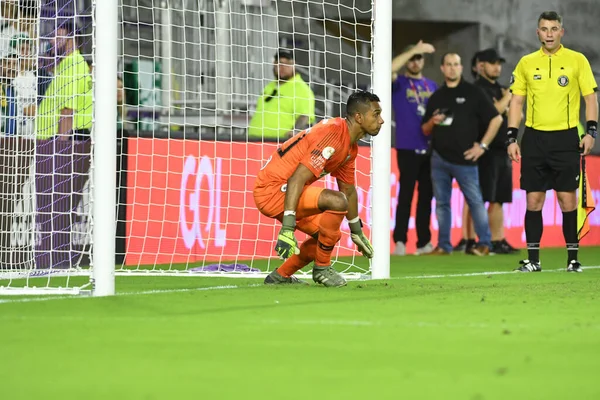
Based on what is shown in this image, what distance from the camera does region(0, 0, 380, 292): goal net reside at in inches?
369

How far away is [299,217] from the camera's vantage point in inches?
298

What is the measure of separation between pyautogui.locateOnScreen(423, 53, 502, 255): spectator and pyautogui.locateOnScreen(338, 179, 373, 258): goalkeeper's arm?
19.2ft

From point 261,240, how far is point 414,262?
153 centimetres

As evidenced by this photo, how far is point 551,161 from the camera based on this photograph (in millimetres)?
9820

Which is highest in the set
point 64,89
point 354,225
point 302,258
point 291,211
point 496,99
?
point 496,99

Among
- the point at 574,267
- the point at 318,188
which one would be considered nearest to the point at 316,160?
the point at 318,188

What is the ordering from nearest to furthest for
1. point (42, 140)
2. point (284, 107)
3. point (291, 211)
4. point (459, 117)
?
point (291, 211), point (42, 140), point (284, 107), point (459, 117)

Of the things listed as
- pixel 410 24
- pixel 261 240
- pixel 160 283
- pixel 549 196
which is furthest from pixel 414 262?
pixel 410 24

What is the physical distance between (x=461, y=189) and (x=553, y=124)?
395 cm

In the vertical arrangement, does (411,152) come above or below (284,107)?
below

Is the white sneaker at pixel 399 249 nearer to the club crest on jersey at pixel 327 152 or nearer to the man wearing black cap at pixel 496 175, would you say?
the man wearing black cap at pixel 496 175

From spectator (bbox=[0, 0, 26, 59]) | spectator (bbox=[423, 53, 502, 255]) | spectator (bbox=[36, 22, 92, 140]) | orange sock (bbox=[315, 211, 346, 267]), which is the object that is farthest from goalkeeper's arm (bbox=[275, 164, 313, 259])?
spectator (bbox=[423, 53, 502, 255])

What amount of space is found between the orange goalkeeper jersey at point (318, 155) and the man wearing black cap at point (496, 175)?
649 centimetres

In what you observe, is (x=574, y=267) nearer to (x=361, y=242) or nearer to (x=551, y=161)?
(x=551, y=161)
